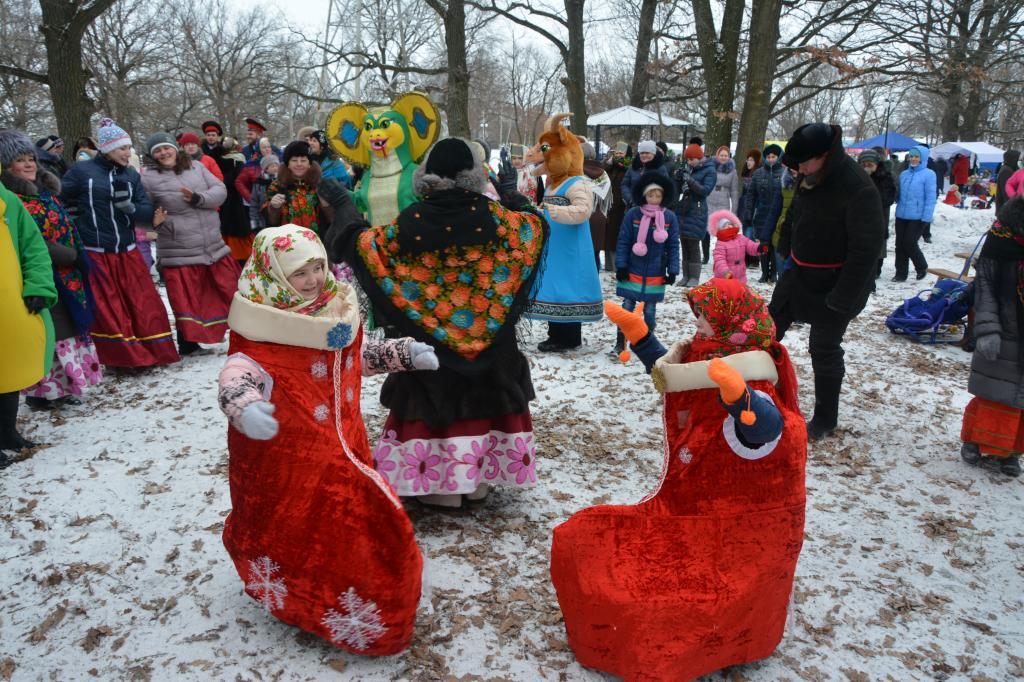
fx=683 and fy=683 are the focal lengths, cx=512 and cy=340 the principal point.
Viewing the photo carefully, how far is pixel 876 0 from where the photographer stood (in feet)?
49.8

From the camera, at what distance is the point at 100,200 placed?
17.8 feet

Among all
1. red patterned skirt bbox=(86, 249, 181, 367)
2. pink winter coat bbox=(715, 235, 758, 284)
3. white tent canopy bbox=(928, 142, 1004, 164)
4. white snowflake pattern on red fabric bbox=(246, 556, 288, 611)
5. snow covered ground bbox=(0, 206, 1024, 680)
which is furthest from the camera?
white tent canopy bbox=(928, 142, 1004, 164)

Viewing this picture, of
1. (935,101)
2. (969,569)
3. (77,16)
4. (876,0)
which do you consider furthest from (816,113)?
(969,569)

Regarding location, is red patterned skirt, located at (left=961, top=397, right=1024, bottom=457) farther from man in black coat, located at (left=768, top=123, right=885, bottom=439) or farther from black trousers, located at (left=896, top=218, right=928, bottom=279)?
black trousers, located at (left=896, top=218, right=928, bottom=279)

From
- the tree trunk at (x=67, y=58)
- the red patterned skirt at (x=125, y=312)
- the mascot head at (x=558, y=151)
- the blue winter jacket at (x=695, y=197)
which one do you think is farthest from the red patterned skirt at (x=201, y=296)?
the blue winter jacket at (x=695, y=197)

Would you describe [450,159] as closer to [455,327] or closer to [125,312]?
[455,327]

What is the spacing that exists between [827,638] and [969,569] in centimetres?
109

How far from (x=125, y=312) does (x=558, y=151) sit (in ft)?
13.0

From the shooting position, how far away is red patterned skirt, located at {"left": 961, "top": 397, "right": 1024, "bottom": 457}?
4.18 meters

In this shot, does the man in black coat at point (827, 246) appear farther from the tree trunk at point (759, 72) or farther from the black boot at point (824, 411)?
the tree trunk at point (759, 72)

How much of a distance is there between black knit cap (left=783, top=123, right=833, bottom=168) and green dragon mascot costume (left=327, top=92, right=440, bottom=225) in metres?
2.51

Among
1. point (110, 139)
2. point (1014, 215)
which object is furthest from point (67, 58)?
point (1014, 215)

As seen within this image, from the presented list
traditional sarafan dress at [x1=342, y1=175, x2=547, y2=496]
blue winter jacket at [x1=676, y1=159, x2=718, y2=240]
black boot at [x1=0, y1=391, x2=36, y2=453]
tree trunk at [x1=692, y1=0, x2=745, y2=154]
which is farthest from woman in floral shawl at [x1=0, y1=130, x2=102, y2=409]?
A: tree trunk at [x1=692, y1=0, x2=745, y2=154]

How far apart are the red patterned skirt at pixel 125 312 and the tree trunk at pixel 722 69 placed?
11.3 m
